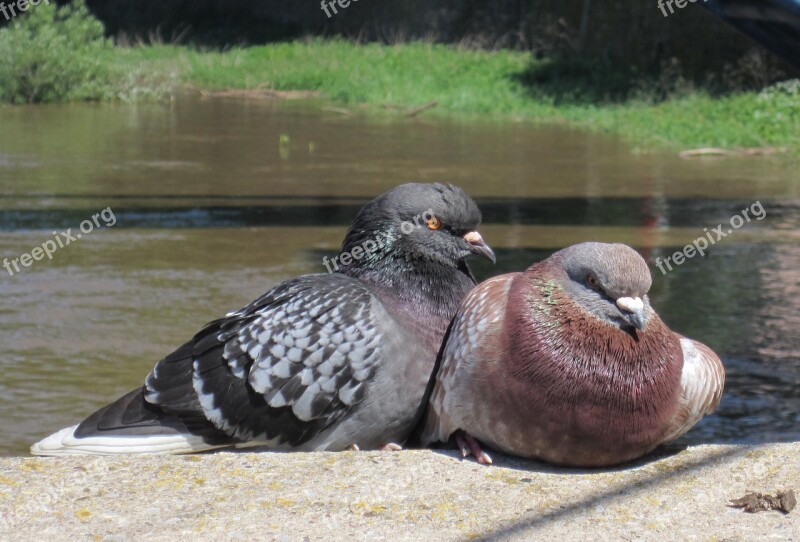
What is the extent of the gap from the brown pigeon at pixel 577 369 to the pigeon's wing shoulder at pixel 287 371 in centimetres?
45

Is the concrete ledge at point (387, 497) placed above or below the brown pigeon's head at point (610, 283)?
below

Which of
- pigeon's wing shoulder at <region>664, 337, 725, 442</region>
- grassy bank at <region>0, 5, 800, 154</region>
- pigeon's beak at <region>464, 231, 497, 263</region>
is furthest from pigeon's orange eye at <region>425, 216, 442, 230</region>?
grassy bank at <region>0, 5, 800, 154</region>

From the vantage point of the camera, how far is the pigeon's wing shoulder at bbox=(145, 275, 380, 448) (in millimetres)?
3818

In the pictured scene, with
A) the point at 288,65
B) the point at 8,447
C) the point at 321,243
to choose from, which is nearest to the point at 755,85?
the point at 288,65

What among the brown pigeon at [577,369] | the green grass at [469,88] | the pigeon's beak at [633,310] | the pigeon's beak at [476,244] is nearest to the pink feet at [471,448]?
the brown pigeon at [577,369]

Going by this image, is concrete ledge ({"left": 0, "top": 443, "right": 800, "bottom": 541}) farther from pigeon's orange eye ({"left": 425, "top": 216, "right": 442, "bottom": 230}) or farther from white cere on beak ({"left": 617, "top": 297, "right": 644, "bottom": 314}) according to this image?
pigeon's orange eye ({"left": 425, "top": 216, "right": 442, "bottom": 230})

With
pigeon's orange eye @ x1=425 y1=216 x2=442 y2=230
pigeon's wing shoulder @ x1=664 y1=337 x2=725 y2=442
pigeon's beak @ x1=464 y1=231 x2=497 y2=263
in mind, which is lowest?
pigeon's wing shoulder @ x1=664 y1=337 x2=725 y2=442

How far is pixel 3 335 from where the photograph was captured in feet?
21.4

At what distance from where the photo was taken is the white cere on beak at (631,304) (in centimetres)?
317

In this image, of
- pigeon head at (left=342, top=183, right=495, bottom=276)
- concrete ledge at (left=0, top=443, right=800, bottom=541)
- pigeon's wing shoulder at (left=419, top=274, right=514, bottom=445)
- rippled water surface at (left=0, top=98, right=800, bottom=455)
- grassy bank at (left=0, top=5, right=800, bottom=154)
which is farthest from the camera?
grassy bank at (left=0, top=5, right=800, bottom=154)

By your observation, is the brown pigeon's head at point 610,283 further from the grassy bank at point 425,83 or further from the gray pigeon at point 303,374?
the grassy bank at point 425,83

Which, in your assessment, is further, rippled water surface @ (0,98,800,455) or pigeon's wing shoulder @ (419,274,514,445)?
rippled water surface @ (0,98,800,455)

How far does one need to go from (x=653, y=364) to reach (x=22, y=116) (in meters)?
13.4

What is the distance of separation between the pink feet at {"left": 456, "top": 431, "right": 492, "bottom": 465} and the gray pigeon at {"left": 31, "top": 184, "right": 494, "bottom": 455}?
1.07 ft
